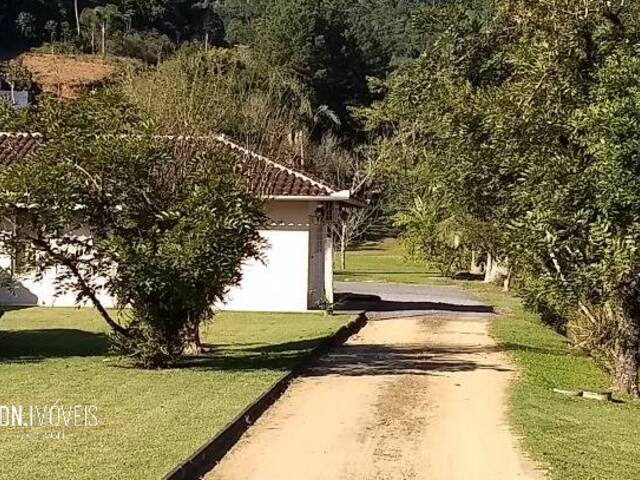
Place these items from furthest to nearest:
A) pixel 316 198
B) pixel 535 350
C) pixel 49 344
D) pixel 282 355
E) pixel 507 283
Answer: pixel 507 283
pixel 316 198
pixel 535 350
pixel 49 344
pixel 282 355

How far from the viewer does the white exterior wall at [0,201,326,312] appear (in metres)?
25.5

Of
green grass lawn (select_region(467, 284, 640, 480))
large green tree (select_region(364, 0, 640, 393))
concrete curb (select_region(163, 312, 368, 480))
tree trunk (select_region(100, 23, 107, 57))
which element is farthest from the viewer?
tree trunk (select_region(100, 23, 107, 57))

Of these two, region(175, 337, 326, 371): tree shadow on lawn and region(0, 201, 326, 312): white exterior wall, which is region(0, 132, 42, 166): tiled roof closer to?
region(0, 201, 326, 312): white exterior wall

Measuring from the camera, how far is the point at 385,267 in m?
54.8

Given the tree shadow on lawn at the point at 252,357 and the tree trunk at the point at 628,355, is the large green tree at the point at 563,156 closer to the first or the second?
the tree trunk at the point at 628,355

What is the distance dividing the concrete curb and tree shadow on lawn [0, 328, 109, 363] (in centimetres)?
365

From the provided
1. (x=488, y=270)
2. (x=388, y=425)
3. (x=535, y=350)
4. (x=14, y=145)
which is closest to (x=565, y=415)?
(x=388, y=425)

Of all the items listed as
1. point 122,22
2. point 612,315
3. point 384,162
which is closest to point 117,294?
point 612,315

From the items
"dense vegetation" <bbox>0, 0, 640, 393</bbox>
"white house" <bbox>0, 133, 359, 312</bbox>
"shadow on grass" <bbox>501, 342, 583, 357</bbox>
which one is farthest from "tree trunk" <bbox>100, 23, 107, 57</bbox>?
"shadow on grass" <bbox>501, 342, 583, 357</bbox>

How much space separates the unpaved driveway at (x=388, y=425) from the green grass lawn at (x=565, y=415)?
0.81ft

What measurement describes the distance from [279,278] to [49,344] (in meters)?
8.98

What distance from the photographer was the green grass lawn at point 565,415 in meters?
9.36

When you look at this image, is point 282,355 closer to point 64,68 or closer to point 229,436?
point 229,436

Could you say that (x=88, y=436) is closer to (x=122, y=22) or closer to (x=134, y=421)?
(x=134, y=421)
